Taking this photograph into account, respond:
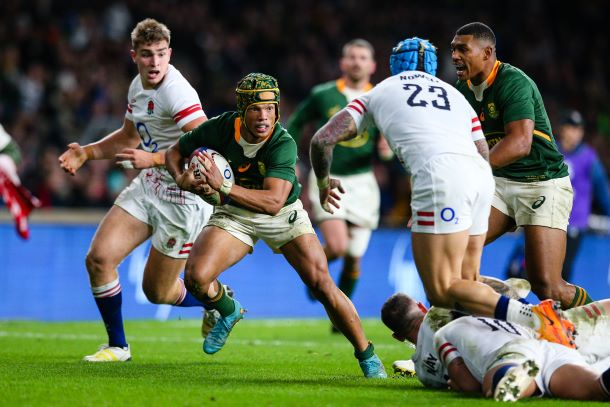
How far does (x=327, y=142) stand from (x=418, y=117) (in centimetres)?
64

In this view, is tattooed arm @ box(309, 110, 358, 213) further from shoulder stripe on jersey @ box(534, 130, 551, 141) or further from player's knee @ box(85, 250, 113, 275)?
player's knee @ box(85, 250, 113, 275)

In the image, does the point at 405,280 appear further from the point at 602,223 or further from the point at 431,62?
the point at 431,62

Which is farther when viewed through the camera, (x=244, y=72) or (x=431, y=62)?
(x=244, y=72)

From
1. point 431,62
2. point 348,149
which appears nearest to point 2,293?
point 348,149

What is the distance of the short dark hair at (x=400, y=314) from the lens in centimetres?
725

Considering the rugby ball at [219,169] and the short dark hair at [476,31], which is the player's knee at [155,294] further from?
the short dark hair at [476,31]

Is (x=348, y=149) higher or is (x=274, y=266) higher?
(x=348, y=149)

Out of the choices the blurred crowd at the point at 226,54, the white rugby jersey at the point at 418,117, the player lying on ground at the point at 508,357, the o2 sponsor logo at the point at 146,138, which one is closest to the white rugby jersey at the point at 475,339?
the player lying on ground at the point at 508,357

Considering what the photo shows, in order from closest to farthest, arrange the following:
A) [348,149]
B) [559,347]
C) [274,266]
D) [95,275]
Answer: [559,347] → [95,275] → [348,149] → [274,266]

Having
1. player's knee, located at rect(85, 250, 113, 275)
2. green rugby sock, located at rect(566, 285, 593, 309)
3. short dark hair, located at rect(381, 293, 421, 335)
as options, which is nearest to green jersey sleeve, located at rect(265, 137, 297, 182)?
short dark hair, located at rect(381, 293, 421, 335)

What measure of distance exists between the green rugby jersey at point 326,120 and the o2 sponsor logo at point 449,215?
17.4ft

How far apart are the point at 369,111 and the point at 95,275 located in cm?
282

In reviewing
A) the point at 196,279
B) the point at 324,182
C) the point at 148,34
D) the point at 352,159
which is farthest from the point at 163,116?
the point at 352,159

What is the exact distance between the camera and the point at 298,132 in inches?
484
